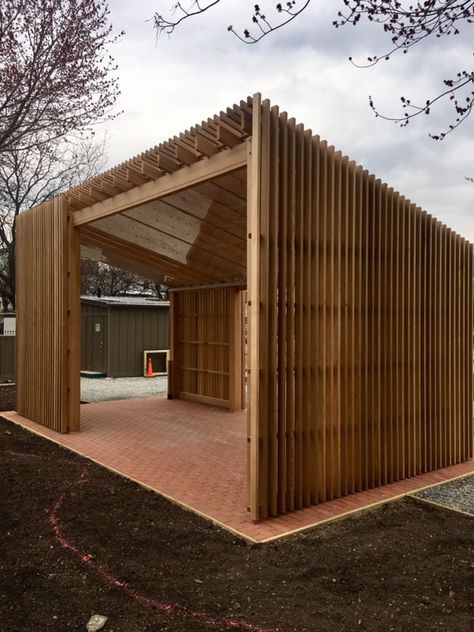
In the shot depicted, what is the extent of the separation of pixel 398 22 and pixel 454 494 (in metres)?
4.36

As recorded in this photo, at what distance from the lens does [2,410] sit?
A: 404 inches

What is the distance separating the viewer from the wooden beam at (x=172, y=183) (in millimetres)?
4867

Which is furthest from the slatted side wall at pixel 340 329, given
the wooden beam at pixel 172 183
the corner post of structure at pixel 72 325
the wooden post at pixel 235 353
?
the wooden post at pixel 235 353

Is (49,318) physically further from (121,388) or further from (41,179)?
(41,179)

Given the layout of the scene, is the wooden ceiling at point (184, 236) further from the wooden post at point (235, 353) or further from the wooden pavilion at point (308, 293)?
the wooden post at point (235, 353)

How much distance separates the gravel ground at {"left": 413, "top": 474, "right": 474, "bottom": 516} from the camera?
5016mm

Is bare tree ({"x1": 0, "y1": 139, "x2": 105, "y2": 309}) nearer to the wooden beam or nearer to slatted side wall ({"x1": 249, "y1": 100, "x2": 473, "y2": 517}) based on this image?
the wooden beam

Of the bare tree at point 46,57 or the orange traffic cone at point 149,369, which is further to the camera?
the orange traffic cone at point 149,369

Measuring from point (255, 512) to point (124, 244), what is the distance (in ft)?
18.3

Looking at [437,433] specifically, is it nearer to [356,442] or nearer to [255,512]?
[356,442]

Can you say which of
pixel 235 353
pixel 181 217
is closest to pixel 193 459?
pixel 181 217

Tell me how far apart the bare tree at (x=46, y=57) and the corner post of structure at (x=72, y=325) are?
6.57 ft

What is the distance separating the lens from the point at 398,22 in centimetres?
334

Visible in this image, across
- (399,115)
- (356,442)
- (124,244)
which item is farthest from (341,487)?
(124,244)
